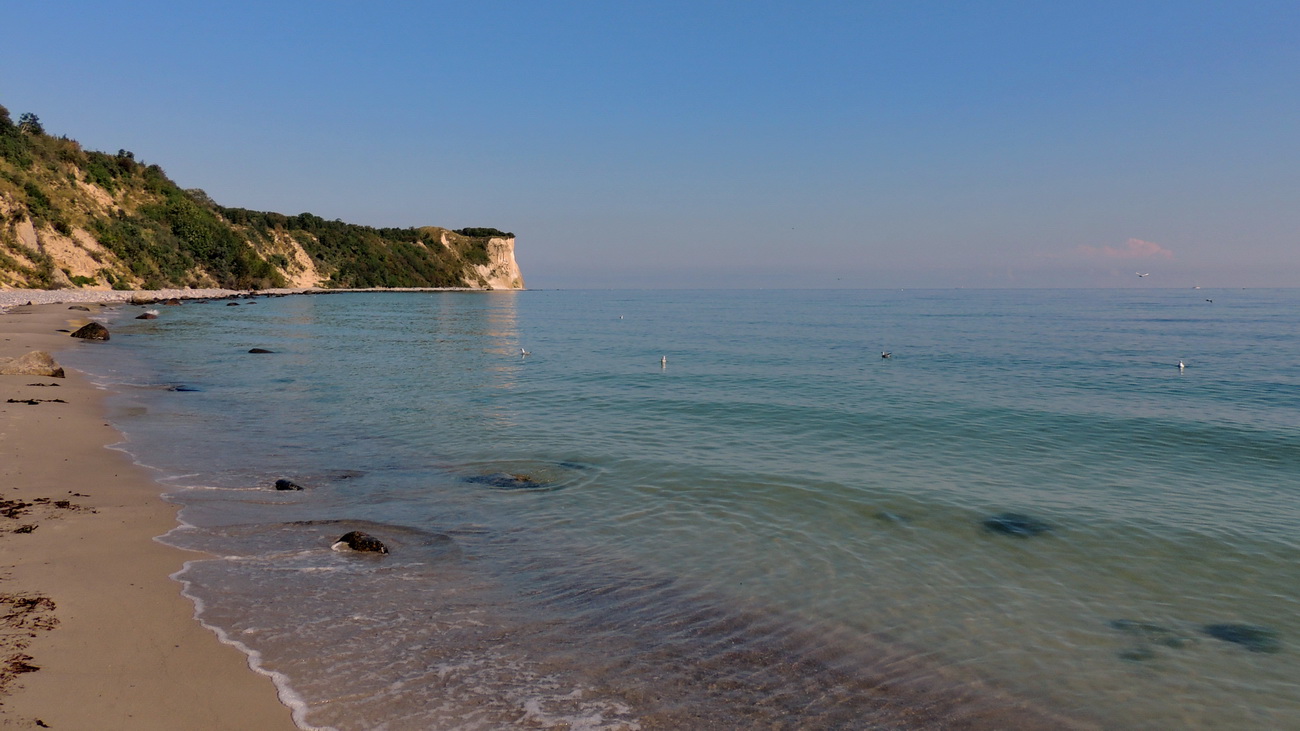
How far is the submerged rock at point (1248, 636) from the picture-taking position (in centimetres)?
675

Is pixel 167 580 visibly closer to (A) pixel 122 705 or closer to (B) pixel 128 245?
(A) pixel 122 705

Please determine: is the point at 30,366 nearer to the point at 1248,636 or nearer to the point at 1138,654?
the point at 1138,654

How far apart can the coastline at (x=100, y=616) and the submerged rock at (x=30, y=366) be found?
864cm

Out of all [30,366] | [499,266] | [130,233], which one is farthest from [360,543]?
[499,266]

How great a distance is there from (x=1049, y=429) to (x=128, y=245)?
82.3 m

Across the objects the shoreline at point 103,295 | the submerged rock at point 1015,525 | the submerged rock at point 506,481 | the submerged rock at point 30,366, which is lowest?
the submerged rock at point 1015,525

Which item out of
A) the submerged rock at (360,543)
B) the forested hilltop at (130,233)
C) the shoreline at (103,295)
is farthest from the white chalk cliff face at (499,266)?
the submerged rock at (360,543)

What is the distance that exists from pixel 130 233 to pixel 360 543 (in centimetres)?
8155

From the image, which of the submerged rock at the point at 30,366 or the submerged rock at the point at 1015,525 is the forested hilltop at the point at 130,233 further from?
the submerged rock at the point at 1015,525

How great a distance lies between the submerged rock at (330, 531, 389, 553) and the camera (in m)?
8.36

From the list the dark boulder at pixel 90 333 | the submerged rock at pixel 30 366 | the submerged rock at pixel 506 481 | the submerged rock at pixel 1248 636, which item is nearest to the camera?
the submerged rock at pixel 1248 636

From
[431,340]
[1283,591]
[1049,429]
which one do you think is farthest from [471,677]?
[431,340]

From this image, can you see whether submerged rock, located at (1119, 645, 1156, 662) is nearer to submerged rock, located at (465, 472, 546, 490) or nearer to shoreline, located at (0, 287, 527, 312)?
submerged rock, located at (465, 472, 546, 490)

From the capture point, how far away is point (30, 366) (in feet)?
61.3
